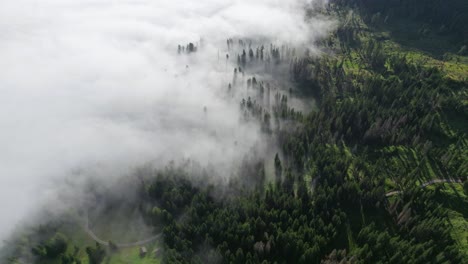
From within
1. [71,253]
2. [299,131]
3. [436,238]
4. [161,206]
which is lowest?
[71,253]

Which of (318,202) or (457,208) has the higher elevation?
(318,202)

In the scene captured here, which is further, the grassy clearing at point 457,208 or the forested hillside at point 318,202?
the grassy clearing at point 457,208

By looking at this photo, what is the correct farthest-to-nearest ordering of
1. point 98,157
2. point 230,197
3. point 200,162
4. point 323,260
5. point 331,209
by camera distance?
point 98,157 < point 200,162 < point 230,197 < point 331,209 < point 323,260

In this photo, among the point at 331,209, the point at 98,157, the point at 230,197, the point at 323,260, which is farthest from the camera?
the point at 98,157

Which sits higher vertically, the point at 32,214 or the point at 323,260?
the point at 323,260

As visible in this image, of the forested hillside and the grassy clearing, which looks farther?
the grassy clearing

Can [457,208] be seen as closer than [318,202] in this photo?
No

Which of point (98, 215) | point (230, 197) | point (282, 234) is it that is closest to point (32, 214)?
point (98, 215)

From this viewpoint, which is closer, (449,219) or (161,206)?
(449,219)

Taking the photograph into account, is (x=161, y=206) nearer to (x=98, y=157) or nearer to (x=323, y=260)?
(x=98, y=157)
